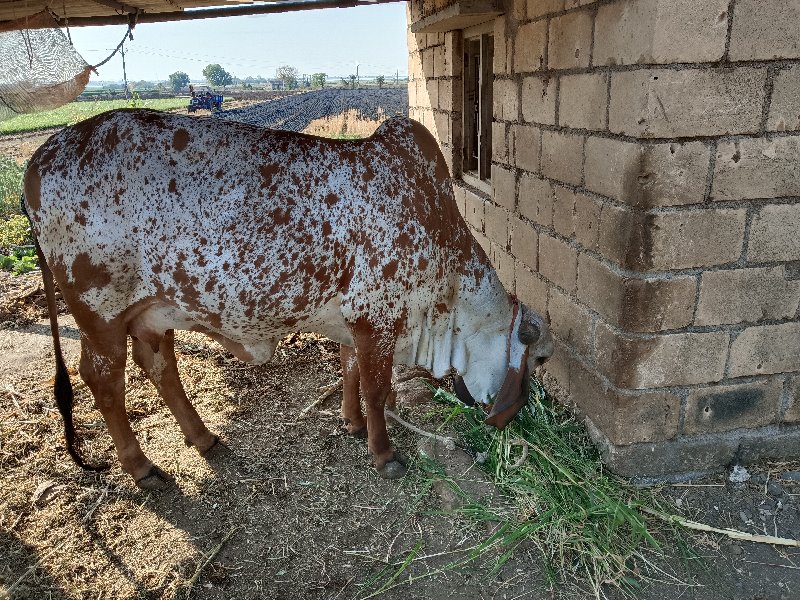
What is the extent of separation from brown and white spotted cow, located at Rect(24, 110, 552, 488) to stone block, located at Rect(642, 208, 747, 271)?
70 cm

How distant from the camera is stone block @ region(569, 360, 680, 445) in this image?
2.84 metres

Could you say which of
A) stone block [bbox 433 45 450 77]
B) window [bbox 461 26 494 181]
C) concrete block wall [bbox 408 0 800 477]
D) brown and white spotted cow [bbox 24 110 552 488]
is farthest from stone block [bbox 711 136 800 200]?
stone block [bbox 433 45 450 77]

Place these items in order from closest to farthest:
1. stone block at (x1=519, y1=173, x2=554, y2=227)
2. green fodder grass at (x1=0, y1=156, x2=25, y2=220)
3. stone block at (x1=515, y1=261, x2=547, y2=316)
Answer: stone block at (x1=519, y1=173, x2=554, y2=227)
stone block at (x1=515, y1=261, x2=547, y2=316)
green fodder grass at (x1=0, y1=156, x2=25, y2=220)

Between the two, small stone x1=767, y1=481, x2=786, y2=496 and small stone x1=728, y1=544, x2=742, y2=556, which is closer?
small stone x1=728, y1=544, x2=742, y2=556

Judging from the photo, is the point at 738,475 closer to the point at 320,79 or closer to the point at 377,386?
the point at 377,386

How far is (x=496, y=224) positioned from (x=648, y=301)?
1.66 metres

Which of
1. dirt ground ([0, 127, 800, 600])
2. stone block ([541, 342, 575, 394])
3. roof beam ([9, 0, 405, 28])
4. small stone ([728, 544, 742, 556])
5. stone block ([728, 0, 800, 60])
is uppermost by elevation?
roof beam ([9, 0, 405, 28])

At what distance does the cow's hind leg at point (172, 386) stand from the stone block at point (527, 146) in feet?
7.09

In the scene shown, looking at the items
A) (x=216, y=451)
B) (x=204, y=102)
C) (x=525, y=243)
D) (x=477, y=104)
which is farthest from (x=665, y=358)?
(x=204, y=102)

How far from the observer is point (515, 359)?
10.1 ft

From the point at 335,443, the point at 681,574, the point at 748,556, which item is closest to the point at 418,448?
the point at 335,443

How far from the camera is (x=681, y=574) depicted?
8.22ft

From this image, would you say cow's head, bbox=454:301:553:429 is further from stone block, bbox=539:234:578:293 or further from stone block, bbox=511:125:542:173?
stone block, bbox=511:125:542:173

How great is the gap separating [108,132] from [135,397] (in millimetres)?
1922
